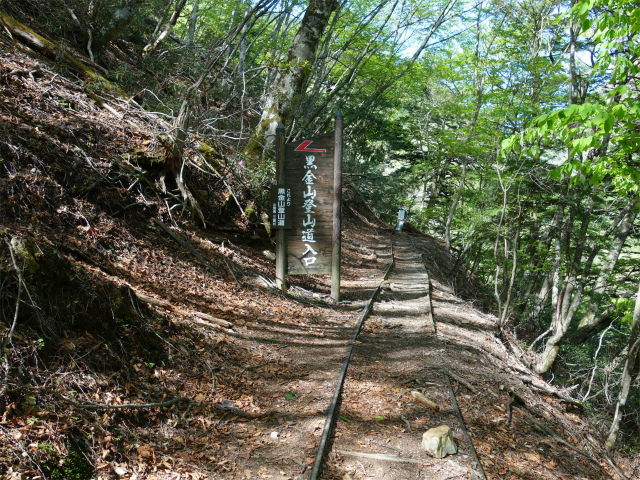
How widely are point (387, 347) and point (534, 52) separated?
34.3 feet

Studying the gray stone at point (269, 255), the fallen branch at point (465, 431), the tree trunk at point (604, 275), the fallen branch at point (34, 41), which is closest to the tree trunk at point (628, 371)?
the fallen branch at point (465, 431)

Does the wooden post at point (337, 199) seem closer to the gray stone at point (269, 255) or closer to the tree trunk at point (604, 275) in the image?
the gray stone at point (269, 255)

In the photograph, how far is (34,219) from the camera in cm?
439

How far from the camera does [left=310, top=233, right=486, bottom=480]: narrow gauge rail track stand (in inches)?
134

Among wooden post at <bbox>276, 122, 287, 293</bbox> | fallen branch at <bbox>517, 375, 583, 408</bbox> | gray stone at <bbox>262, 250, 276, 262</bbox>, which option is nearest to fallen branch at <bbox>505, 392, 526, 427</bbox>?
fallen branch at <bbox>517, 375, 583, 408</bbox>

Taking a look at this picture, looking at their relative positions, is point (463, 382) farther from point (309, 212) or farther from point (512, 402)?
point (309, 212)

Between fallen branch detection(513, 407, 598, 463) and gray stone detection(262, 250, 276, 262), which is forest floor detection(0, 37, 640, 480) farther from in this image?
gray stone detection(262, 250, 276, 262)

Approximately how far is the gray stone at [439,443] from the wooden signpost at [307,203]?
14.4 feet

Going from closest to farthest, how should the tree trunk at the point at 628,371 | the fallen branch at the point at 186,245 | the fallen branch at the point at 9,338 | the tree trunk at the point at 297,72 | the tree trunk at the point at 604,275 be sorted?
1. the fallen branch at the point at 9,338
2. the tree trunk at the point at 628,371
3. the fallen branch at the point at 186,245
4. the tree trunk at the point at 297,72
5. the tree trunk at the point at 604,275

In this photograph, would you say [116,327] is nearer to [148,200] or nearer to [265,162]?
[148,200]

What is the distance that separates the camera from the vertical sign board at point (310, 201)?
7.63m

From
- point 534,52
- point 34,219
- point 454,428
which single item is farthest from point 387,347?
point 534,52

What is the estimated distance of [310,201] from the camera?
7.71 metres

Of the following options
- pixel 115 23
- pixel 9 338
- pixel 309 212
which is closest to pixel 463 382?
pixel 309 212
